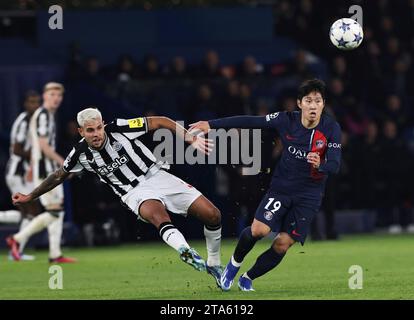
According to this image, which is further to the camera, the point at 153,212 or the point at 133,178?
the point at 133,178

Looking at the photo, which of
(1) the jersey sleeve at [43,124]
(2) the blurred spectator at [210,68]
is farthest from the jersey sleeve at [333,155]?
(2) the blurred spectator at [210,68]

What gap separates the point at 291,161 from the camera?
38.5 ft

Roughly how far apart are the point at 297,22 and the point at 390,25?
5.49 ft

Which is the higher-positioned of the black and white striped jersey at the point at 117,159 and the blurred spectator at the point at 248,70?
the blurred spectator at the point at 248,70

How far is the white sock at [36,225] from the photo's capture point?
16.7 metres

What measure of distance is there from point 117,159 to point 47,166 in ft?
15.4

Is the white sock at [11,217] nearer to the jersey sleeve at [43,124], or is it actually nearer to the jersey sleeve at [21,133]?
the jersey sleeve at [21,133]

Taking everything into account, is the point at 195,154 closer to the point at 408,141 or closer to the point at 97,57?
the point at 97,57

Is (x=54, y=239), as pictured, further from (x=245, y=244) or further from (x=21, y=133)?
(x=245, y=244)

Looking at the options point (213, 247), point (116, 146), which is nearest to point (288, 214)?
point (213, 247)

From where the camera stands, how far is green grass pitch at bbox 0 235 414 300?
1180cm

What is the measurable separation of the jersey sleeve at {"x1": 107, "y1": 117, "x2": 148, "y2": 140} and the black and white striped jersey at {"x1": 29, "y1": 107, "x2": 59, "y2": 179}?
4.37 meters

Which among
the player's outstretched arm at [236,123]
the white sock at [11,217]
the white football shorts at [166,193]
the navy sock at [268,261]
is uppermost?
the player's outstretched arm at [236,123]

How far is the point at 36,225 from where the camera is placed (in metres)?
16.9
